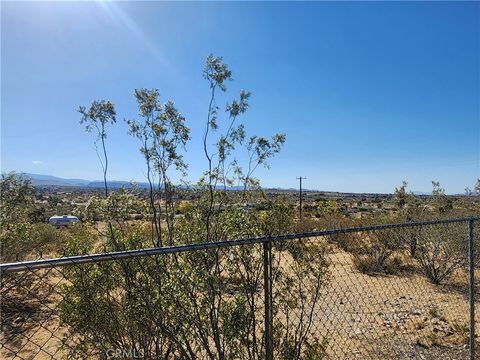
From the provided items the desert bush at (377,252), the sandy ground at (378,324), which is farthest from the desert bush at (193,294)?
the desert bush at (377,252)

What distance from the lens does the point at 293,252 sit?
3768mm

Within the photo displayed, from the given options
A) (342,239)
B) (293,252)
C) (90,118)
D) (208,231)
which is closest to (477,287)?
(342,239)

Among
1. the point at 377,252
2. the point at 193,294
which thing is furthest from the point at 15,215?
the point at 377,252

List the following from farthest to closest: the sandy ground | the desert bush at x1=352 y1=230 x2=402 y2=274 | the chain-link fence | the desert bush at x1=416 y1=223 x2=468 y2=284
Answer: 1. the desert bush at x1=352 y1=230 x2=402 y2=274
2. the desert bush at x1=416 y1=223 x2=468 y2=284
3. the sandy ground
4. the chain-link fence

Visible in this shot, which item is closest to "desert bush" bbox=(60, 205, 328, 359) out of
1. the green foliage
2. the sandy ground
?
the sandy ground

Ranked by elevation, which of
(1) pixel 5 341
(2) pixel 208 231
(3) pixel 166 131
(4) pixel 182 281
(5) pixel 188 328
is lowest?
(1) pixel 5 341

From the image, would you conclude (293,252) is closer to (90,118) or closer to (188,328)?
(188,328)

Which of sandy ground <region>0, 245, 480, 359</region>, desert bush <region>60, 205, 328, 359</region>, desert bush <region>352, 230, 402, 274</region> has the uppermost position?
desert bush <region>60, 205, 328, 359</region>

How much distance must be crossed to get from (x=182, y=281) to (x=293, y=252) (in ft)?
4.02
